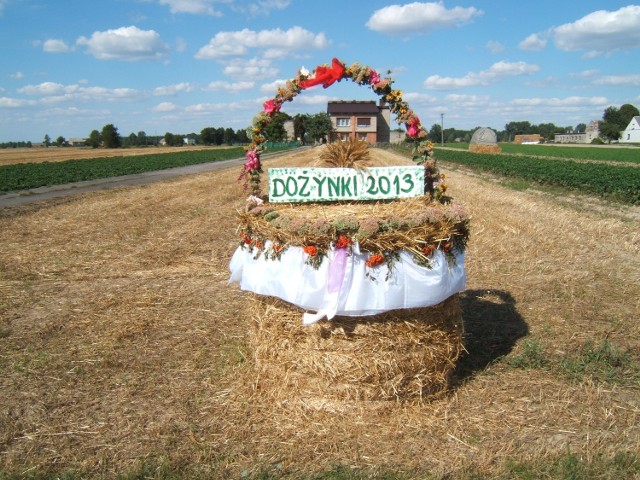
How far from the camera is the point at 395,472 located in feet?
11.4

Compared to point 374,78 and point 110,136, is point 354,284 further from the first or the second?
point 110,136

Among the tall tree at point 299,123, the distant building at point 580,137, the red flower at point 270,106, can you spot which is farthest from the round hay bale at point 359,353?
Answer: the distant building at point 580,137

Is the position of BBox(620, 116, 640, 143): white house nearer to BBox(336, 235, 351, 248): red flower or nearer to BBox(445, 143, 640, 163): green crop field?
BBox(445, 143, 640, 163): green crop field

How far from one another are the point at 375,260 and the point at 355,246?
0.18m

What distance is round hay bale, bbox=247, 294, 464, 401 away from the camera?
411 centimetres

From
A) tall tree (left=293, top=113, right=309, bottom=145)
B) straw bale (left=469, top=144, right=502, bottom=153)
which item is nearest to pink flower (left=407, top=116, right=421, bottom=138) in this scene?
tall tree (left=293, top=113, right=309, bottom=145)

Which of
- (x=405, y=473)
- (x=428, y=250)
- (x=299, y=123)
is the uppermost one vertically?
(x=299, y=123)

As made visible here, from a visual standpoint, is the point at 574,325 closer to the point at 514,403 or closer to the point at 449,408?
the point at 514,403

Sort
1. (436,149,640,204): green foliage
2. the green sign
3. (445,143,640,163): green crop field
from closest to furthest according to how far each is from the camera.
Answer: the green sign
(436,149,640,204): green foliage
(445,143,640,163): green crop field

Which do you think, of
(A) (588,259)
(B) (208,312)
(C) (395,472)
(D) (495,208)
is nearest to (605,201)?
(D) (495,208)

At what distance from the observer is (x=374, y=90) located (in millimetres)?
4574

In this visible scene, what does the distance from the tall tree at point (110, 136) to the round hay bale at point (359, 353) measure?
377 feet

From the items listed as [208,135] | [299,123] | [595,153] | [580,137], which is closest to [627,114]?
[580,137]

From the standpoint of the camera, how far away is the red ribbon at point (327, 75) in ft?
14.6
